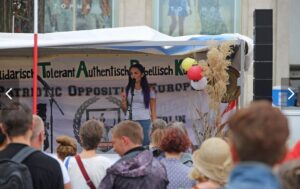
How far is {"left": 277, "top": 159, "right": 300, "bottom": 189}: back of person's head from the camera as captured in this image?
250 centimetres

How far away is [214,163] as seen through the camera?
3.70m

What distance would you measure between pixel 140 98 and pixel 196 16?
9.37 meters

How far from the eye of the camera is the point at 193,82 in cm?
935

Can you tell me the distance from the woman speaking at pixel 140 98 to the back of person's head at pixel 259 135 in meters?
8.20

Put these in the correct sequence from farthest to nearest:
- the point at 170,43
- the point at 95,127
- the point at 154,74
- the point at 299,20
Result: the point at 299,20 < the point at 154,74 < the point at 170,43 < the point at 95,127

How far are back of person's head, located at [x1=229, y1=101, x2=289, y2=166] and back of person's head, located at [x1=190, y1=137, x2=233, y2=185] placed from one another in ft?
4.51

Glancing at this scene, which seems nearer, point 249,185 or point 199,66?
point 249,185

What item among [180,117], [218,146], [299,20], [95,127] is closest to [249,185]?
Answer: [218,146]

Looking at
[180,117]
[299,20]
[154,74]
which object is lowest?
[180,117]

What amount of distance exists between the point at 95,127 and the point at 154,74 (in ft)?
16.6

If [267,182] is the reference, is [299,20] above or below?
above

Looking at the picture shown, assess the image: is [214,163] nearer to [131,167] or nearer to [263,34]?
[131,167]

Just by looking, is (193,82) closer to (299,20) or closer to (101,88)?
(101,88)

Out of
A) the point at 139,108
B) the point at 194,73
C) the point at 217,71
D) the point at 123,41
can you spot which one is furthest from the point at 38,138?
the point at 139,108
